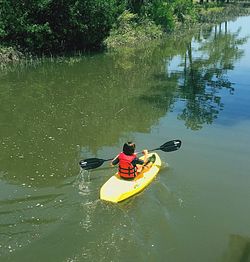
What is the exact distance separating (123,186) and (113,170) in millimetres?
1240

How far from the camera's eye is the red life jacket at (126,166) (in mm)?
9734

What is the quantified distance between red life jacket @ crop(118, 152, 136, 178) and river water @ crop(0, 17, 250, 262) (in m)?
0.59

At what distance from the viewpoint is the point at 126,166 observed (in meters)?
9.79

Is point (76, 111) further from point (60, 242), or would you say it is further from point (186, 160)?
point (60, 242)

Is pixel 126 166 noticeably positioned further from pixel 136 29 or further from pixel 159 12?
pixel 159 12

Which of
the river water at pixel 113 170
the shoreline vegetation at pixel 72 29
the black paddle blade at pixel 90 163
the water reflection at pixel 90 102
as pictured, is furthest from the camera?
the shoreline vegetation at pixel 72 29

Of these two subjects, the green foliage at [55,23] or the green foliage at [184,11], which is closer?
the green foliage at [55,23]

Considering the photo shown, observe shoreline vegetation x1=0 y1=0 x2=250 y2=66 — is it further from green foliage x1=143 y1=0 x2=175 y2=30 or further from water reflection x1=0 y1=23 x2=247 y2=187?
water reflection x1=0 y1=23 x2=247 y2=187

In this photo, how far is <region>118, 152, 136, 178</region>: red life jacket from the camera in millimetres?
9734

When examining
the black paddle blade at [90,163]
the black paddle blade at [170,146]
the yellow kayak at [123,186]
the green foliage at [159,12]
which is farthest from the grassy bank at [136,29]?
the yellow kayak at [123,186]

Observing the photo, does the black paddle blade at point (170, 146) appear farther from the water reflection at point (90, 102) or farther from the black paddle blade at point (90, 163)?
the water reflection at point (90, 102)

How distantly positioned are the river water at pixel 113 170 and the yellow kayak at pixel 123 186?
0.16 m

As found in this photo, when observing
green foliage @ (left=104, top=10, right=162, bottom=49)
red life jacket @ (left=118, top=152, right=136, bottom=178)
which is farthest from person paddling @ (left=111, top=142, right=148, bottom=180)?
green foliage @ (left=104, top=10, right=162, bottom=49)

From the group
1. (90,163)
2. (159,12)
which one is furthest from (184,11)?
(90,163)
